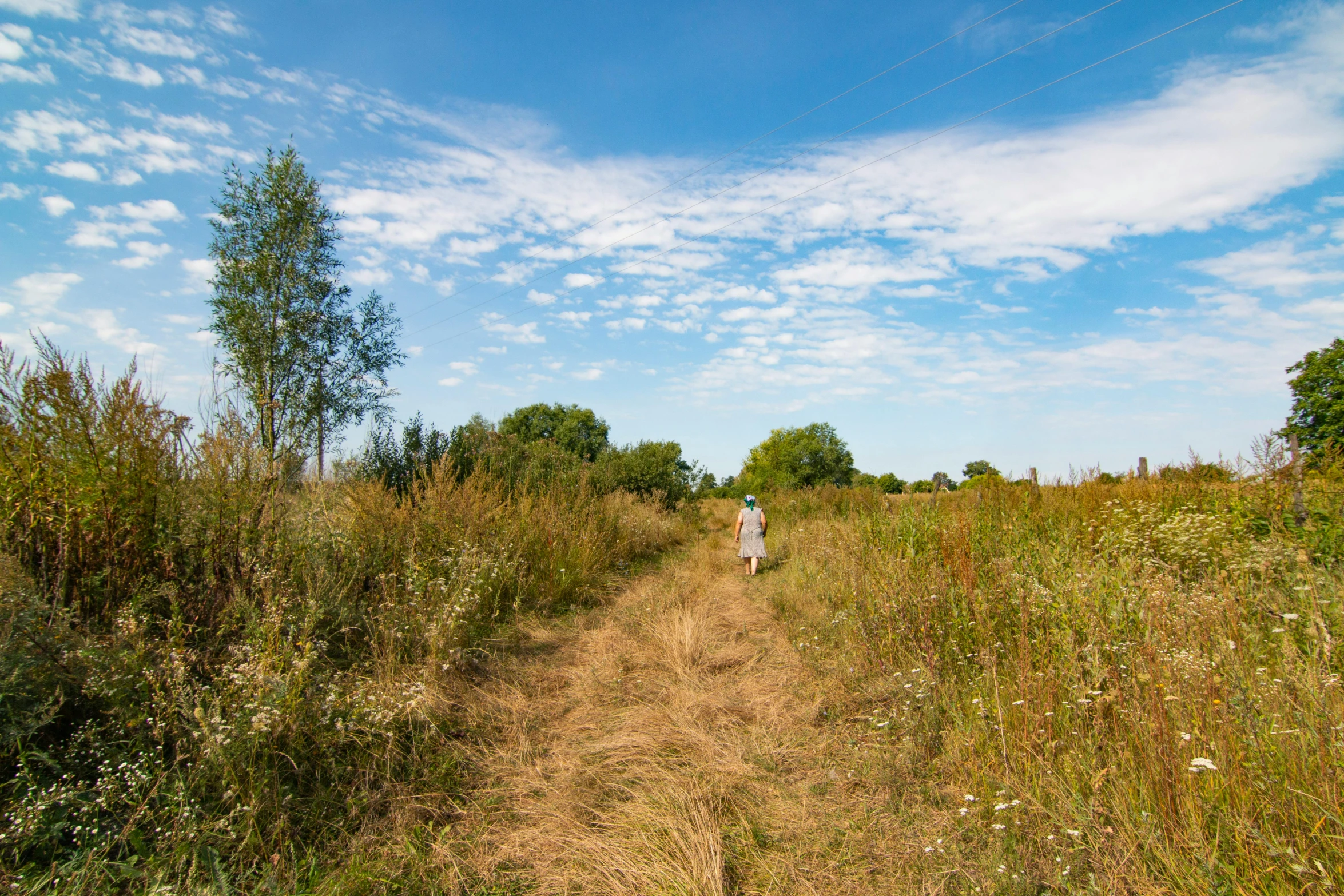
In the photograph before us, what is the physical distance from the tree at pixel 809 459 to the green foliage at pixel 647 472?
2906 cm

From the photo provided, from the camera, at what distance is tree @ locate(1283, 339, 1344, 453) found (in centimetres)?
2588

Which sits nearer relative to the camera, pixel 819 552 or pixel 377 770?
pixel 377 770

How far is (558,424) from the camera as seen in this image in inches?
2370

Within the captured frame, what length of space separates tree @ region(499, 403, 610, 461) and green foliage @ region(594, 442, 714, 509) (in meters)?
28.1

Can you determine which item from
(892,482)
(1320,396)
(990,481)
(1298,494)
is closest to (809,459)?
(892,482)

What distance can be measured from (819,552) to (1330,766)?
267 inches

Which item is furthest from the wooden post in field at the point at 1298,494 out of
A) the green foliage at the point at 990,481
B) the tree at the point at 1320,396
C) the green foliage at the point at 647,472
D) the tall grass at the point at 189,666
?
the tree at the point at 1320,396

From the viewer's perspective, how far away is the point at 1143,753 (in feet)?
8.54

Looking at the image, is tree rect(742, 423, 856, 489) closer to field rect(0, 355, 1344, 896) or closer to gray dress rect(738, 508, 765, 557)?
gray dress rect(738, 508, 765, 557)

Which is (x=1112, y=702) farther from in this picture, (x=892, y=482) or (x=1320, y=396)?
(x=892, y=482)

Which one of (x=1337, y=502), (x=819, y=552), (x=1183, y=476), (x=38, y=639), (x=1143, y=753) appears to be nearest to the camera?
(x=1143, y=753)

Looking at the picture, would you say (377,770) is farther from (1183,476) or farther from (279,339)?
(279,339)

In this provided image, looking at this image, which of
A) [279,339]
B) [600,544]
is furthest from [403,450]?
[279,339]

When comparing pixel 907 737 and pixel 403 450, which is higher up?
pixel 403 450
